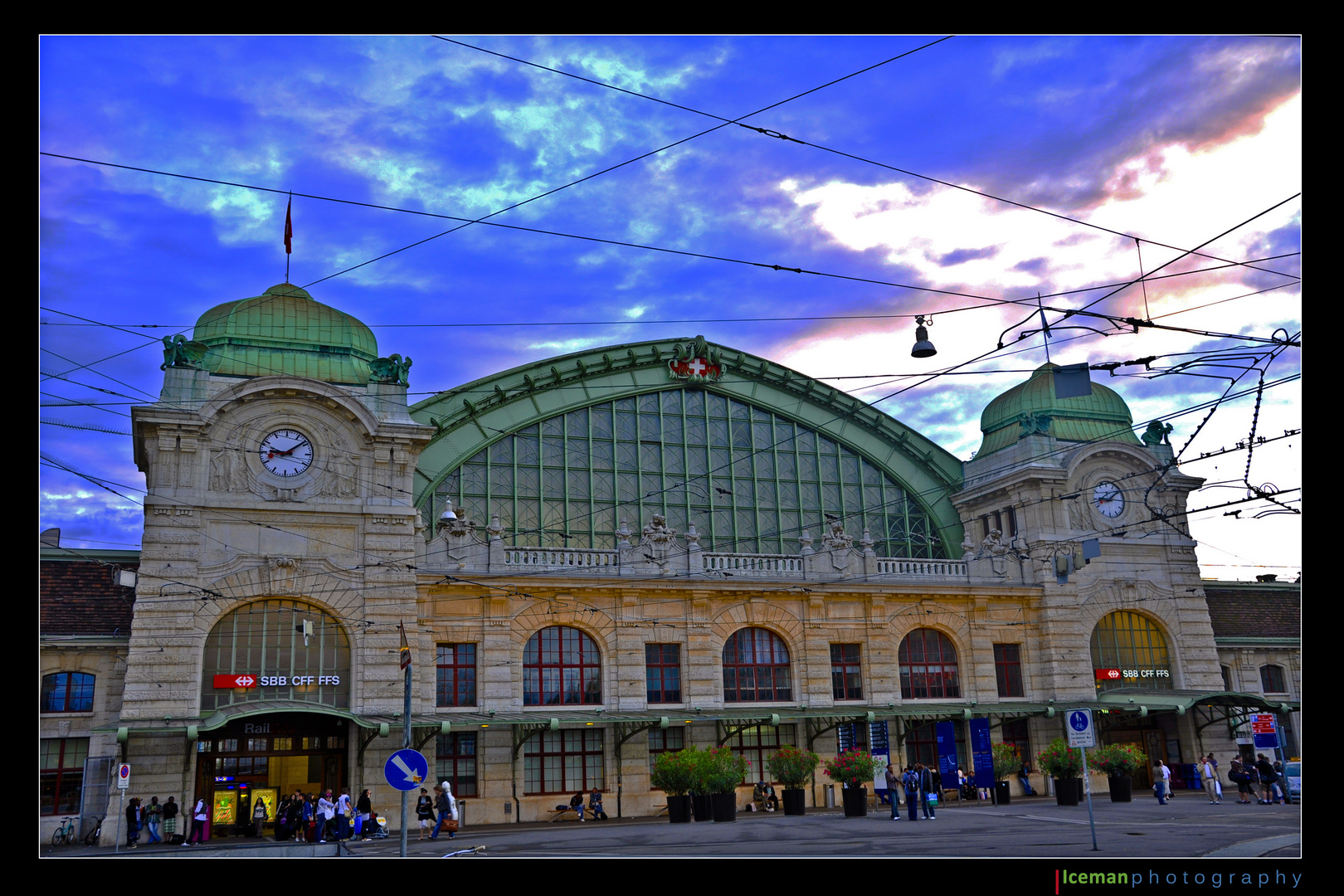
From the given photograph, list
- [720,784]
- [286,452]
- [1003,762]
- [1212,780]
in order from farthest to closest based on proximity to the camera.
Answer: [1003,762] → [286,452] → [1212,780] → [720,784]

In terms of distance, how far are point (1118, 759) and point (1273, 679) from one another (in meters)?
20.2

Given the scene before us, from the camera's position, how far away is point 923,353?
2655cm

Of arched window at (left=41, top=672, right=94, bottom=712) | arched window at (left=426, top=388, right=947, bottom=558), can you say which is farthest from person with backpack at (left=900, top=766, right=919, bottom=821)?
arched window at (left=41, top=672, right=94, bottom=712)

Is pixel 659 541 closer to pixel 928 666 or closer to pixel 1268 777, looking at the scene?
pixel 928 666

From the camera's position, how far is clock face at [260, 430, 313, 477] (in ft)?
124

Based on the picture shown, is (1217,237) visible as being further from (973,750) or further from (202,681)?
(202,681)

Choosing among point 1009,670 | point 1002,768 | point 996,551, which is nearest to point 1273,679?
point 1009,670

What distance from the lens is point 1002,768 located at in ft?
126

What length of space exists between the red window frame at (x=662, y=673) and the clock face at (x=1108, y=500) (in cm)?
2028

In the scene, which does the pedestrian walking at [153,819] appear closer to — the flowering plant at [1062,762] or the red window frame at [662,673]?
the red window frame at [662,673]

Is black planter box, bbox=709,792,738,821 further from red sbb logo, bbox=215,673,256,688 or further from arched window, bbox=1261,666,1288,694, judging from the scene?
arched window, bbox=1261,666,1288,694

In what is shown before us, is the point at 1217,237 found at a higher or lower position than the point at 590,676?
higher

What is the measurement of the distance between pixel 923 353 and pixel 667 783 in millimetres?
16297
